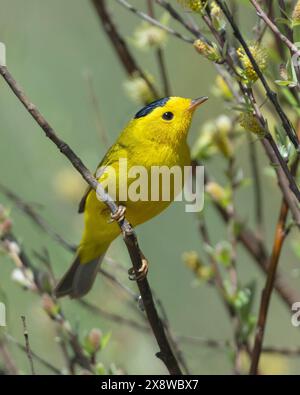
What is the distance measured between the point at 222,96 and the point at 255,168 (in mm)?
337

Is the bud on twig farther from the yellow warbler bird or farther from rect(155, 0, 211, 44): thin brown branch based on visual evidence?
the yellow warbler bird

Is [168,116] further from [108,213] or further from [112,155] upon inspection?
[108,213]

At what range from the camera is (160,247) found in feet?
17.1

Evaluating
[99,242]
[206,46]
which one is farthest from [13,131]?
[206,46]

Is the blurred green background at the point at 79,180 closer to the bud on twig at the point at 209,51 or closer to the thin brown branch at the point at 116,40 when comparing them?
the thin brown branch at the point at 116,40

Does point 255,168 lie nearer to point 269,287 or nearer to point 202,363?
point 269,287

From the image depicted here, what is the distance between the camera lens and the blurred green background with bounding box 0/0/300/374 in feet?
13.6

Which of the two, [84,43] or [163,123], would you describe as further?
[84,43]

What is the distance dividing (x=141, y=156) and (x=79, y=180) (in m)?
0.94

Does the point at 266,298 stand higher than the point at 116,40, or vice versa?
the point at 116,40

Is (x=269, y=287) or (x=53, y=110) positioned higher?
(x=53, y=110)

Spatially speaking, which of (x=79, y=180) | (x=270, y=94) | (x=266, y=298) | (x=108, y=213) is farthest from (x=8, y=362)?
(x=79, y=180)

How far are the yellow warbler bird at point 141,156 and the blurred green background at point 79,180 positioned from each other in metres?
0.29

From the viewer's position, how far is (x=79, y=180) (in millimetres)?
4227
